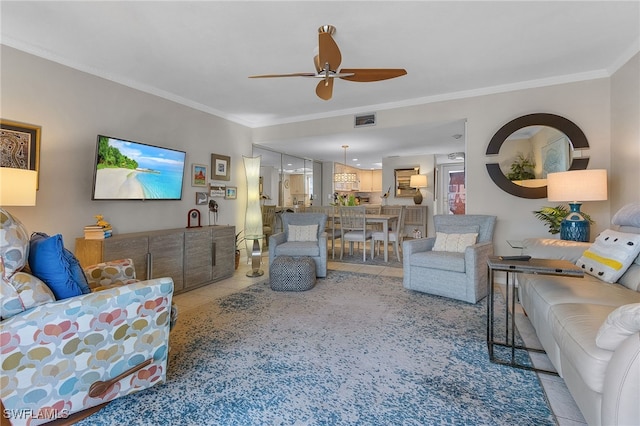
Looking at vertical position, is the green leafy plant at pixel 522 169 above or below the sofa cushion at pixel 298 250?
above

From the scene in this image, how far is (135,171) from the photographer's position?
3.42 meters

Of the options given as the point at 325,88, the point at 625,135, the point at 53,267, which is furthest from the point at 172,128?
the point at 625,135

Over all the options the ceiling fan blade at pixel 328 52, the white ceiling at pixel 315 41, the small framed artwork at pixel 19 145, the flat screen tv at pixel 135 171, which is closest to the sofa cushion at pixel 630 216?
the white ceiling at pixel 315 41

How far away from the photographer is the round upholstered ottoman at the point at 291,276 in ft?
11.6

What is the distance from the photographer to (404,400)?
5.21ft

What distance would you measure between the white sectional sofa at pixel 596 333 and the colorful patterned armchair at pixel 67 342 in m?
1.99

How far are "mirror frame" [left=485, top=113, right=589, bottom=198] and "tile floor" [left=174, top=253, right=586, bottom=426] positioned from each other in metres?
1.64

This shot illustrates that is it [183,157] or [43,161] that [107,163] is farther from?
[183,157]

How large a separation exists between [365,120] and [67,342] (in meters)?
4.27

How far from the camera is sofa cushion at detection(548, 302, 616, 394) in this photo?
3.80ft

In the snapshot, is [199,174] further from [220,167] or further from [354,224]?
[354,224]

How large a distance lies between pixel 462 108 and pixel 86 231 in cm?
462

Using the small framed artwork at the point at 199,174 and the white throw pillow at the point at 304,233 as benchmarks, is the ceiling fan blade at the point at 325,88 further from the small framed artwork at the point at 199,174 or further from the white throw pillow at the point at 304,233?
the small framed artwork at the point at 199,174

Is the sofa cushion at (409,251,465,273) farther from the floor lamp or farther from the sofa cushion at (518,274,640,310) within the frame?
the floor lamp
